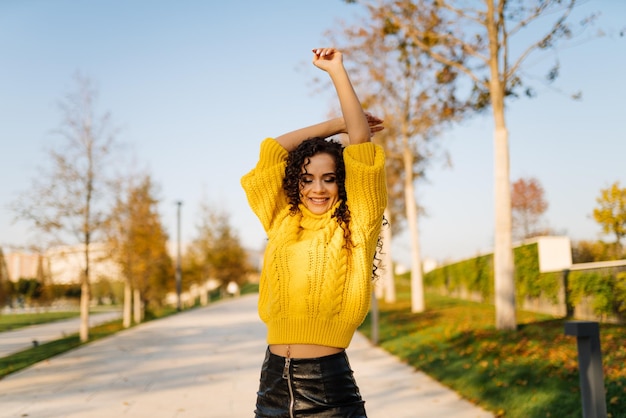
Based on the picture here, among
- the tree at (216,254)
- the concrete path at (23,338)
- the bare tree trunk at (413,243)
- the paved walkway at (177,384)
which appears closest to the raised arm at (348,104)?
the paved walkway at (177,384)

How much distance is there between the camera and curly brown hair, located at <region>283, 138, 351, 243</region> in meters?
2.38

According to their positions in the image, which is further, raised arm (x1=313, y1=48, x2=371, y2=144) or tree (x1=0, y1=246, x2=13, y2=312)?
tree (x1=0, y1=246, x2=13, y2=312)

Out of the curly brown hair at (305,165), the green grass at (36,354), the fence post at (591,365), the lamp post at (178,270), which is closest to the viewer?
the curly brown hair at (305,165)

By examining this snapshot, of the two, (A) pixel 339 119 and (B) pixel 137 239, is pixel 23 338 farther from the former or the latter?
(A) pixel 339 119

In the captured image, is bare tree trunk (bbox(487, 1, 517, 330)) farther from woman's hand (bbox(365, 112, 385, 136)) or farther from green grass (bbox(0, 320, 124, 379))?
woman's hand (bbox(365, 112, 385, 136))

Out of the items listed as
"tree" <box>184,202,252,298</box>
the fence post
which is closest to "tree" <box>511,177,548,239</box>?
"tree" <box>184,202,252,298</box>

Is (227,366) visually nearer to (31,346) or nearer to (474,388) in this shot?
(474,388)

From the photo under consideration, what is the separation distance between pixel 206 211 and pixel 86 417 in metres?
35.7

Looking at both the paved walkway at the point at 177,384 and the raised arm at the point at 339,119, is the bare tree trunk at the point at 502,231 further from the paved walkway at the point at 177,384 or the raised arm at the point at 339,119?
the raised arm at the point at 339,119

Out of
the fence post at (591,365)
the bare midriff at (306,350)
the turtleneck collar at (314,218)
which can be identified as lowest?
the fence post at (591,365)

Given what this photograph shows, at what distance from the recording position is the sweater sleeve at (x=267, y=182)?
245cm

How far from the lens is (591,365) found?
13.1 ft

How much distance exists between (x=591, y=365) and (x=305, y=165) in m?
2.60

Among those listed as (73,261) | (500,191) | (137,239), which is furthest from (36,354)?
(500,191)
